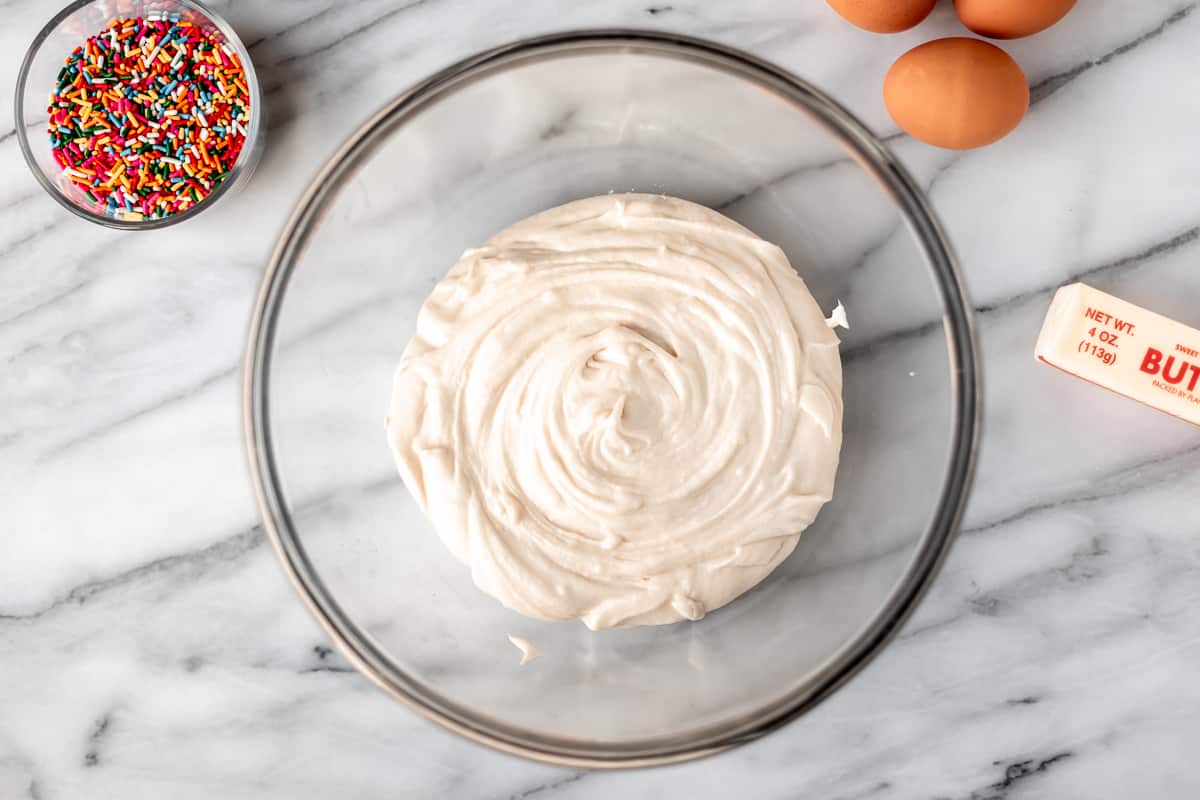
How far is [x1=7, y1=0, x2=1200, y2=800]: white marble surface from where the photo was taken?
4.87ft

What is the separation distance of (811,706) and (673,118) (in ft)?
2.77

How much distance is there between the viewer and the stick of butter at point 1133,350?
1.39m

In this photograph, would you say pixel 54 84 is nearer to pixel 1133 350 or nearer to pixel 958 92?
pixel 958 92

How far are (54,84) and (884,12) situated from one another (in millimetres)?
1237

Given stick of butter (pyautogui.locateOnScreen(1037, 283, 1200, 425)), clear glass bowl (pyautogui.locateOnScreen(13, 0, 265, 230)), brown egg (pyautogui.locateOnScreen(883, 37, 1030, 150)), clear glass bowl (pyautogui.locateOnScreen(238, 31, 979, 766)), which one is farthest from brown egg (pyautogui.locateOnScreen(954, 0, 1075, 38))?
clear glass bowl (pyautogui.locateOnScreen(13, 0, 265, 230))

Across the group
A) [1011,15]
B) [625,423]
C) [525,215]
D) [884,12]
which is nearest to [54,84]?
[525,215]

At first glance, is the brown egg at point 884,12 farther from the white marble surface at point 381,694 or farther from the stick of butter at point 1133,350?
the stick of butter at point 1133,350

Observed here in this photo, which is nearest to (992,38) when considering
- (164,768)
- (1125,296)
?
(1125,296)

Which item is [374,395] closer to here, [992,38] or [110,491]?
[110,491]

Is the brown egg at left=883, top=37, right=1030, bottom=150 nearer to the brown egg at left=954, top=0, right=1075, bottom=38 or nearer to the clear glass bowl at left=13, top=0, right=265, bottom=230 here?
the brown egg at left=954, top=0, right=1075, bottom=38

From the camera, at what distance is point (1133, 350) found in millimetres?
1396

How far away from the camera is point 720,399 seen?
52.6 inches

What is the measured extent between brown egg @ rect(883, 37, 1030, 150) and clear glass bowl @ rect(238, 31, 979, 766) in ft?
0.25

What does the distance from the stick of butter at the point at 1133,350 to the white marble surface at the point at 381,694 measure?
9 centimetres
